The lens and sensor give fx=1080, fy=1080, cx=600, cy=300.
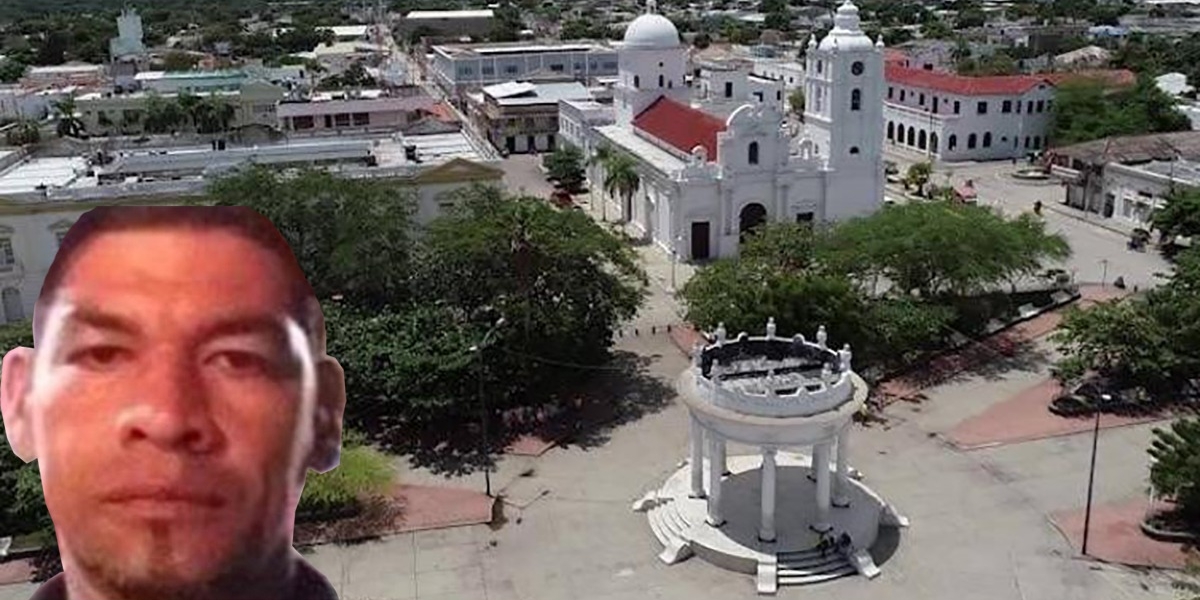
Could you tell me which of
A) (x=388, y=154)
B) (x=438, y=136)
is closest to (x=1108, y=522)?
(x=388, y=154)

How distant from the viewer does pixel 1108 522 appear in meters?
27.1

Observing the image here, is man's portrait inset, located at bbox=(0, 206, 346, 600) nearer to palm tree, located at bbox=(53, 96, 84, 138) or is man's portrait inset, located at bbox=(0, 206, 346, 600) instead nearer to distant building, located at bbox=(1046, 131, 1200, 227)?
distant building, located at bbox=(1046, 131, 1200, 227)

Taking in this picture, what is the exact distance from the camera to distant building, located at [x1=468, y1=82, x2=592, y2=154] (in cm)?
8069

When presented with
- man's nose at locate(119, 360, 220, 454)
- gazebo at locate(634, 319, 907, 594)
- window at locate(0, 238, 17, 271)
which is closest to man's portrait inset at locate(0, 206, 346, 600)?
man's nose at locate(119, 360, 220, 454)

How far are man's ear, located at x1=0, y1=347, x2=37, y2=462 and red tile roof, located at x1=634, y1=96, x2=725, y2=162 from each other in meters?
48.9

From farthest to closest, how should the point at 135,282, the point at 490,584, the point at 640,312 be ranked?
the point at 640,312
the point at 490,584
the point at 135,282

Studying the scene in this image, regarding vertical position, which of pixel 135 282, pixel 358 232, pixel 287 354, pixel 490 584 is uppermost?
pixel 135 282

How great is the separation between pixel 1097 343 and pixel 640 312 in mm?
17441

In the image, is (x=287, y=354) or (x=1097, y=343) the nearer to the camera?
(x=287, y=354)

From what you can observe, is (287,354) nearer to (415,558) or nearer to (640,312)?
(415,558)

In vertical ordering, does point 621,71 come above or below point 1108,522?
above

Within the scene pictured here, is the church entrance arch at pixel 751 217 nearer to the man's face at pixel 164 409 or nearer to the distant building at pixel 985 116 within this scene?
the distant building at pixel 985 116

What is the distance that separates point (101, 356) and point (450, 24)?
162474 millimetres

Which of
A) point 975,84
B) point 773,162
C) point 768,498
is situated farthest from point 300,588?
point 975,84
